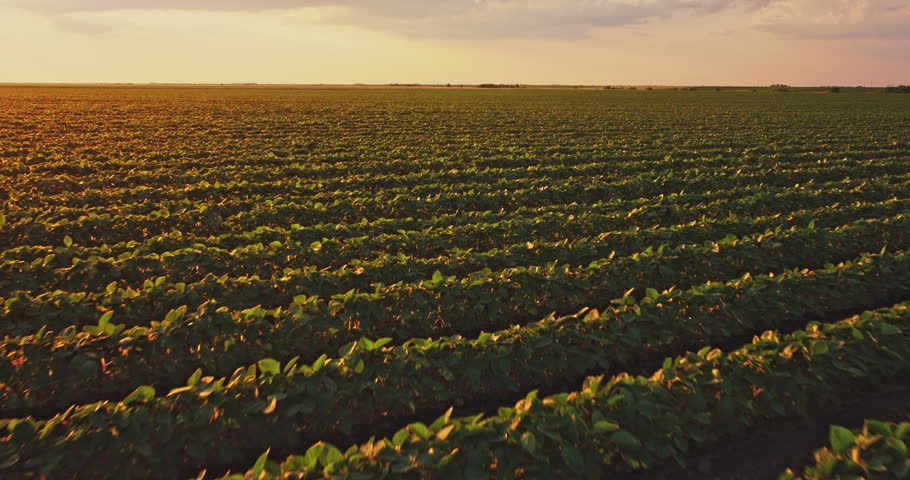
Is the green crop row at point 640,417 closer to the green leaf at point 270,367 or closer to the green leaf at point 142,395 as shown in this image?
the green leaf at point 270,367

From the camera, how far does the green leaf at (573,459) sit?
2857 millimetres

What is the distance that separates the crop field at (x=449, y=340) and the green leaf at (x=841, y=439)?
2 centimetres

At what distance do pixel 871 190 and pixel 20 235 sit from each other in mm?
17767

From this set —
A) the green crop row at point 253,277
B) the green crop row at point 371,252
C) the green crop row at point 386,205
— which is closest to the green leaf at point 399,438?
the green crop row at point 253,277

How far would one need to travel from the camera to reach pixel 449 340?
13.5ft

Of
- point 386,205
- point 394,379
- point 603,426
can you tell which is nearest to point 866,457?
point 603,426

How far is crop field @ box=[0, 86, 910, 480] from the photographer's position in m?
3.09

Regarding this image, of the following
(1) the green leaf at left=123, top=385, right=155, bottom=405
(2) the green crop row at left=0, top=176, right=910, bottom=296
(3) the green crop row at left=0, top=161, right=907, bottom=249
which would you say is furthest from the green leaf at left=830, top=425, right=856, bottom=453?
(3) the green crop row at left=0, top=161, right=907, bottom=249

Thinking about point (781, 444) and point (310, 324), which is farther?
point (310, 324)

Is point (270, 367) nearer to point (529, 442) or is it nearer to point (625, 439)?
point (529, 442)

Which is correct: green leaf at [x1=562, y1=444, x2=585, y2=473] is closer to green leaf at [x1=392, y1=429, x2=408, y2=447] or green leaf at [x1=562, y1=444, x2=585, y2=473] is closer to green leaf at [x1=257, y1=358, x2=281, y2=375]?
green leaf at [x1=392, y1=429, x2=408, y2=447]

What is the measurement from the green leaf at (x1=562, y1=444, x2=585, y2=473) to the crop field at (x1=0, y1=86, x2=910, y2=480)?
2cm

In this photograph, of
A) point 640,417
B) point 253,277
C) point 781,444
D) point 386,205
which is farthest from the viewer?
point 386,205

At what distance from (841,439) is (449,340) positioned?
113 inches
